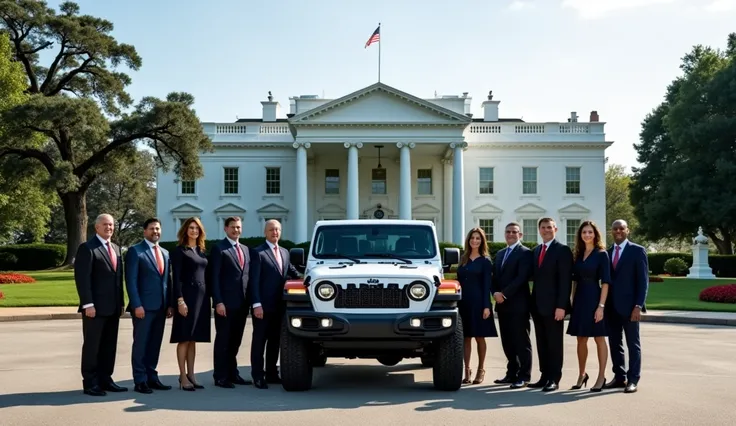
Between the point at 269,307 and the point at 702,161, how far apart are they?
50.5m

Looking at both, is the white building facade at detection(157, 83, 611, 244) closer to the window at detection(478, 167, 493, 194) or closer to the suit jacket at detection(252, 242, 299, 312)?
the window at detection(478, 167, 493, 194)

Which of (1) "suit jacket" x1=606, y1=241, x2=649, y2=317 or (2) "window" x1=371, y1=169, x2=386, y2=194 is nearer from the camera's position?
(1) "suit jacket" x1=606, y1=241, x2=649, y2=317

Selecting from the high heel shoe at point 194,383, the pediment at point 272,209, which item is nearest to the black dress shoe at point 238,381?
the high heel shoe at point 194,383

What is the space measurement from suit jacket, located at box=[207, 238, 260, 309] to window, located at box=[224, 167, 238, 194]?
155ft

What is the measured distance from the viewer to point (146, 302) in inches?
371

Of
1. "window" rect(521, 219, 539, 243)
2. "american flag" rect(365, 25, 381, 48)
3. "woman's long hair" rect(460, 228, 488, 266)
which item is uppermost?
"american flag" rect(365, 25, 381, 48)

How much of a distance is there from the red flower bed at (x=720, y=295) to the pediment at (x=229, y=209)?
115 feet

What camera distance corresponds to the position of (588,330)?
31.2ft

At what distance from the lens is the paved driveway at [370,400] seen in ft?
25.2

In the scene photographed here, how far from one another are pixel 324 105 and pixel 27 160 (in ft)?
58.2

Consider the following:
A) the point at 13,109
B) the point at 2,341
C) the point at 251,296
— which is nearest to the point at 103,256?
the point at 251,296

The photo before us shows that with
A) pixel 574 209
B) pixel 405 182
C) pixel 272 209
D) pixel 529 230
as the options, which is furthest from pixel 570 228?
pixel 272 209

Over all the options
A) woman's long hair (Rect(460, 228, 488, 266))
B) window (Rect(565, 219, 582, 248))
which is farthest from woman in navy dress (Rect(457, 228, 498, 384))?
window (Rect(565, 219, 582, 248))

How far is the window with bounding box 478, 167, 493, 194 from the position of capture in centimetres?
5638
